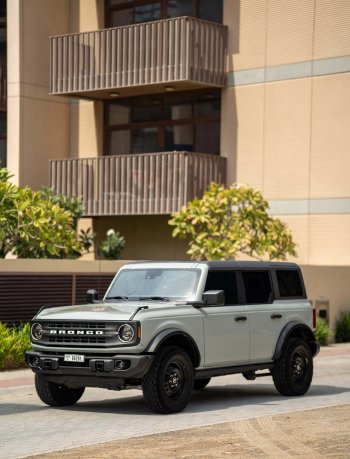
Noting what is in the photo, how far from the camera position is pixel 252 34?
96.9ft

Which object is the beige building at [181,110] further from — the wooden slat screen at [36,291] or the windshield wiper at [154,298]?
the windshield wiper at [154,298]

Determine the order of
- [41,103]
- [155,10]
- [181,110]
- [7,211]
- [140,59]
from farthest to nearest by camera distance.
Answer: [41,103] → [155,10] → [181,110] → [140,59] → [7,211]

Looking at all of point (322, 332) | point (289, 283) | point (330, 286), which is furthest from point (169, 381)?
point (330, 286)

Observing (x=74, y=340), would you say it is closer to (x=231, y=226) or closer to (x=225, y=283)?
(x=225, y=283)

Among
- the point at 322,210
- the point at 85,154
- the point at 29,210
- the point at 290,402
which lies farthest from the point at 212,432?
the point at 85,154

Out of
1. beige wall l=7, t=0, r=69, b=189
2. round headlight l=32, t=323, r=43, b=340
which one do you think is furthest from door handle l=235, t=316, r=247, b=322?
beige wall l=7, t=0, r=69, b=189

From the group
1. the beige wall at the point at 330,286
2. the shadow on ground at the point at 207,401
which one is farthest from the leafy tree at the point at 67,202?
the shadow on ground at the point at 207,401

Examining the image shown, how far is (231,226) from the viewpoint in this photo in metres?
26.5

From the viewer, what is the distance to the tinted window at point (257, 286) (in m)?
16.0

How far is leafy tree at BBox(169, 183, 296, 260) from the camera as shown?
26.0 m

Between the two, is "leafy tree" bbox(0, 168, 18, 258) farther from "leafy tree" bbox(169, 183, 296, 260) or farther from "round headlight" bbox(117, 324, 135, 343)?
"round headlight" bbox(117, 324, 135, 343)

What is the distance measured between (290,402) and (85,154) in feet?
60.6

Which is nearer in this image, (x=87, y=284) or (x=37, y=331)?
(x=37, y=331)

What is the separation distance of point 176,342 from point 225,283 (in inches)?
60.3
